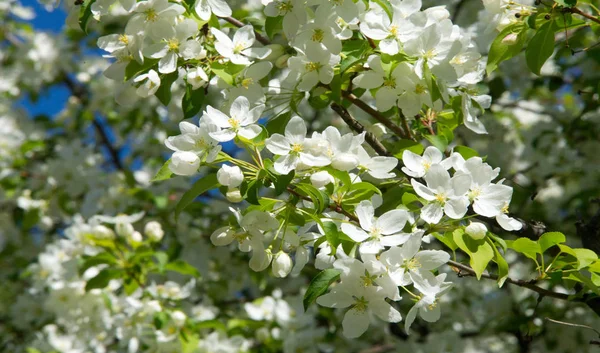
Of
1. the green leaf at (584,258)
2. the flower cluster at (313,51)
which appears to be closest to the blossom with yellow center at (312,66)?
the flower cluster at (313,51)

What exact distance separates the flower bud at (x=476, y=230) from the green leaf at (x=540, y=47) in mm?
535

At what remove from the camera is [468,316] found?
4.62 meters

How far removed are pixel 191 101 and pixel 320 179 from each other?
0.52 metres

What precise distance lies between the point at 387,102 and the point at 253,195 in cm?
50

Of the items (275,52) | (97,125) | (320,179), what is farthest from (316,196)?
(97,125)

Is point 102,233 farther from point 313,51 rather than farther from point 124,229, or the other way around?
point 313,51

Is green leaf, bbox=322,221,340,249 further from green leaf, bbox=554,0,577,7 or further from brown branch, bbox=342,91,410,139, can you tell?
green leaf, bbox=554,0,577,7

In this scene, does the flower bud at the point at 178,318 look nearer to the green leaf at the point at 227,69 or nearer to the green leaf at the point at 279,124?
the green leaf at the point at 279,124

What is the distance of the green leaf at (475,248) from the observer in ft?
4.83

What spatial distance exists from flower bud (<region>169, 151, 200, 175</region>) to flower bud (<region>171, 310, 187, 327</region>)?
146 centimetres

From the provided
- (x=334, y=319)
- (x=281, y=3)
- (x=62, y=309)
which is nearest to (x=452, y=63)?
(x=281, y=3)

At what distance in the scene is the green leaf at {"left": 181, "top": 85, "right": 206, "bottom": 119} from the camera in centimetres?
182

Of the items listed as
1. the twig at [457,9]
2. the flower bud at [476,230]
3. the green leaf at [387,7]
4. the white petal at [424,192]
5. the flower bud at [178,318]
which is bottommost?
the flower bud at [178,318]

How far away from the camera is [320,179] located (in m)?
1.47
